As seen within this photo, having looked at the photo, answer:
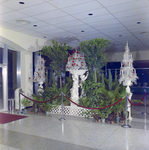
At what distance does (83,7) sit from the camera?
5.82m

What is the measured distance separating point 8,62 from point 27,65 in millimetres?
989

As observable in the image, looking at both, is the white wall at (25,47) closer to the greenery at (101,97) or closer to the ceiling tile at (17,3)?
the ceiling tile at (17,3)

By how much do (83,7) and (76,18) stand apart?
1146mm

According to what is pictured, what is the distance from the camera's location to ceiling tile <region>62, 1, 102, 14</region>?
5.57 meters

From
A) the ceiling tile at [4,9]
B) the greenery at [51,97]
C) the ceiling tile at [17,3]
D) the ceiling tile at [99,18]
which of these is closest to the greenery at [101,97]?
the greenery at [51,97]

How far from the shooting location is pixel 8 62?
9391mm

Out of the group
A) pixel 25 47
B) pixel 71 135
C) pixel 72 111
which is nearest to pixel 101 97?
pixel 72 111

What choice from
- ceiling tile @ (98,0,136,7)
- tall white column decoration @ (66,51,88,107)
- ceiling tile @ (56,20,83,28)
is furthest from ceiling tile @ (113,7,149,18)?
tall white column decoration @ (66,51,88,107)

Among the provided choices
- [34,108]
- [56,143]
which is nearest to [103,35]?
[34,108]

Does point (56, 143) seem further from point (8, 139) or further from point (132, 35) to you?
point (132, 35)

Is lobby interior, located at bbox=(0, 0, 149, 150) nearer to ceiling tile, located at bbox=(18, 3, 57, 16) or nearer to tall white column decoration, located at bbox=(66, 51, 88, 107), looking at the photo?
ceiling tile, located at bbox=(18, 3, 57, 16)

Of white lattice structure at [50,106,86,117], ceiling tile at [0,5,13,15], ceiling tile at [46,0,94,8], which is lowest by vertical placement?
white lattice structure at [50,106,86,117]

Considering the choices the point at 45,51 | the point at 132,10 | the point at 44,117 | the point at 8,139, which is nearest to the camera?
the point at 8,139

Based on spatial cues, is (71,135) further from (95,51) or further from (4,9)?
(4,9)
